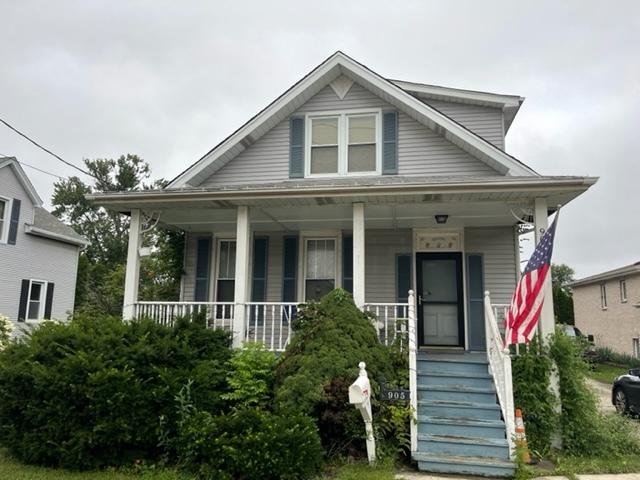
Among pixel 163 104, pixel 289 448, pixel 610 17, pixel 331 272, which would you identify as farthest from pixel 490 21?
pixel 163 104

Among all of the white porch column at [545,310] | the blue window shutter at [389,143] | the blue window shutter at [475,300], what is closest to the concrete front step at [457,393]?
the white porch column at [545,310]

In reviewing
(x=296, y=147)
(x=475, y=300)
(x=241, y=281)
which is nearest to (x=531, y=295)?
(x=475, y=300)

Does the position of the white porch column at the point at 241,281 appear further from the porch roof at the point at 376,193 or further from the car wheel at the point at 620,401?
the car wheel at the point at 620,401

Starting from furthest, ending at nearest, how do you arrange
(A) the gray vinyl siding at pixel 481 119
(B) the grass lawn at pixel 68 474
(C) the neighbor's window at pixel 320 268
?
(A) the gray vinyl siding at pixel 481 119
(C) the neighbor's window at pixel 320 268
(B) the grass lawn at pixel 68 474

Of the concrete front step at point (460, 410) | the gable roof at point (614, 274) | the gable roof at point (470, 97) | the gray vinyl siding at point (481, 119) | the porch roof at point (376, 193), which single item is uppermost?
the gable roof at point (470, 97)

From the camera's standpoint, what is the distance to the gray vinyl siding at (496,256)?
8.99 meters

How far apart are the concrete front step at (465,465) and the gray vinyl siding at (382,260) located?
419 centimetres

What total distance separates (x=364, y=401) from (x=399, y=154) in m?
5.62

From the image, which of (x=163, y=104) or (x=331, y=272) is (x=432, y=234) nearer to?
(x=331, y=272)

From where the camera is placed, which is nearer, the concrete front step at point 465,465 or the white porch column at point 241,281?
the concrete front step at point 465,465

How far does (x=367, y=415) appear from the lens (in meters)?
5.16

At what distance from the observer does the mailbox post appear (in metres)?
4.93

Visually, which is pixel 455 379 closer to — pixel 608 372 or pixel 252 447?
pixel 252 447

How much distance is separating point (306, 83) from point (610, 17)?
7.28 m
